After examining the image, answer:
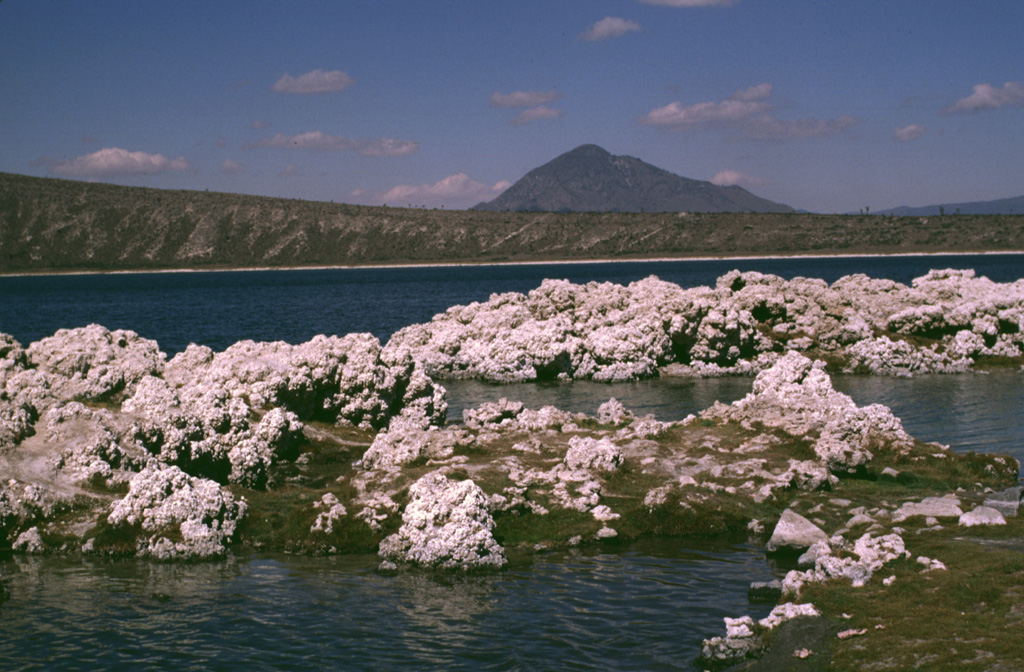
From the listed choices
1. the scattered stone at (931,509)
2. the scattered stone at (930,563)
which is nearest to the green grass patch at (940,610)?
the scattered stone at (930,563)

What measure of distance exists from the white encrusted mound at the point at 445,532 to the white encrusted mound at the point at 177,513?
309cm

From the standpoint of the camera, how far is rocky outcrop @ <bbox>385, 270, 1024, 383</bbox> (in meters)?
37.0

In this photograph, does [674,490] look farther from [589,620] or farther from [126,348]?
[126,348]

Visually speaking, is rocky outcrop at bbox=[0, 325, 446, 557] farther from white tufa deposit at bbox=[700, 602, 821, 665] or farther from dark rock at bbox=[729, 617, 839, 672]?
dark rock at bbox=[729, 617, 839, 672]

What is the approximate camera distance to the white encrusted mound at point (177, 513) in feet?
49.2

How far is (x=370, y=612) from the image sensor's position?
40.4ft

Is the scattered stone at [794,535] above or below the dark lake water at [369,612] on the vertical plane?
above

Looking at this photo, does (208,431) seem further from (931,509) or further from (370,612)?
(931,509)

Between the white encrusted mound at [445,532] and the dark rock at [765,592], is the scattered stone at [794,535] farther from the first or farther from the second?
the white encrusted mound at [445,532]

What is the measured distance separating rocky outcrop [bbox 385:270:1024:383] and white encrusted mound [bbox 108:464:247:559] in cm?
1919

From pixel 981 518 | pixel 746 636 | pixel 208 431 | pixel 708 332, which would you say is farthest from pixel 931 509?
pixel 708 332

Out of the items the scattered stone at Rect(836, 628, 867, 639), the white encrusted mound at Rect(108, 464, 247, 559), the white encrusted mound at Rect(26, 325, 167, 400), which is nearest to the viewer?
the scattered stone at Rect(836, 628, 867, 639)

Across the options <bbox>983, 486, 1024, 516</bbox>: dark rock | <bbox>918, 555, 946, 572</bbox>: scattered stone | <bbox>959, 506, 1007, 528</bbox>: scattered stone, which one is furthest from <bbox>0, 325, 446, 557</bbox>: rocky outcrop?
<bbox>983, 486, 1024, 516</bbox>: dark rock

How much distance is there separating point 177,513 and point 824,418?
13.9 metres
